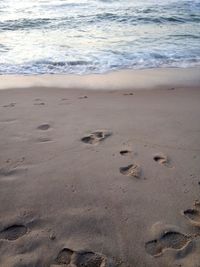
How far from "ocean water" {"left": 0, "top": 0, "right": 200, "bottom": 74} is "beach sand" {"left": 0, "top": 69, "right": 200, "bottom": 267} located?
277 cm

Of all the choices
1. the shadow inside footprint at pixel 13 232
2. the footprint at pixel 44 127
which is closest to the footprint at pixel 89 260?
the shadow inside footprint at pixel 13 232

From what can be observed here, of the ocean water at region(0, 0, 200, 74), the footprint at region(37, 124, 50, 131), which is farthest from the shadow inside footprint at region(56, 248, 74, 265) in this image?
the ocean water at region(0, 0, 200, 74)

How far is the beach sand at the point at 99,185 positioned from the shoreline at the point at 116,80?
1.17 m

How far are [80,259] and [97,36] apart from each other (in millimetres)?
8892

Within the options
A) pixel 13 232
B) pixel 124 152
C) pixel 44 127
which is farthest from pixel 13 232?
pixel 44 127

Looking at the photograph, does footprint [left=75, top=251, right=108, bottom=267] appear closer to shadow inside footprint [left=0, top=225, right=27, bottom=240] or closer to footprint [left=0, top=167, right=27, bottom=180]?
shadow inside footprint [left=0, top=225, right=27, bottom=240]

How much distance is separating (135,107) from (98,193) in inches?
91.7

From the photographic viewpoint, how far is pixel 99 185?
127 inches

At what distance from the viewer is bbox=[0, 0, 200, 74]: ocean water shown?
304 inches

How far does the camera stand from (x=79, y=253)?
8.22ft

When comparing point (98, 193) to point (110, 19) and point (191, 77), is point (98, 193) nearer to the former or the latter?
point (191, 77)

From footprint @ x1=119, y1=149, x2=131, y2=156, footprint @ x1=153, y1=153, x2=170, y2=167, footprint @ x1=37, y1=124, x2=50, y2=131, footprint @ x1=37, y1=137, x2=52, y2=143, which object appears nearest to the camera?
footprint @ x1=153, y1=153, x2=170, y2=167

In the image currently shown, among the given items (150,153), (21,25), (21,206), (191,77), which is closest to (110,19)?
(21,25)

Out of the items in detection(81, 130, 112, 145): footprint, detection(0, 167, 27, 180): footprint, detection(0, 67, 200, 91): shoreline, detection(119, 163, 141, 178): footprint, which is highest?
detection(0, 167, 27, 180): footprint
